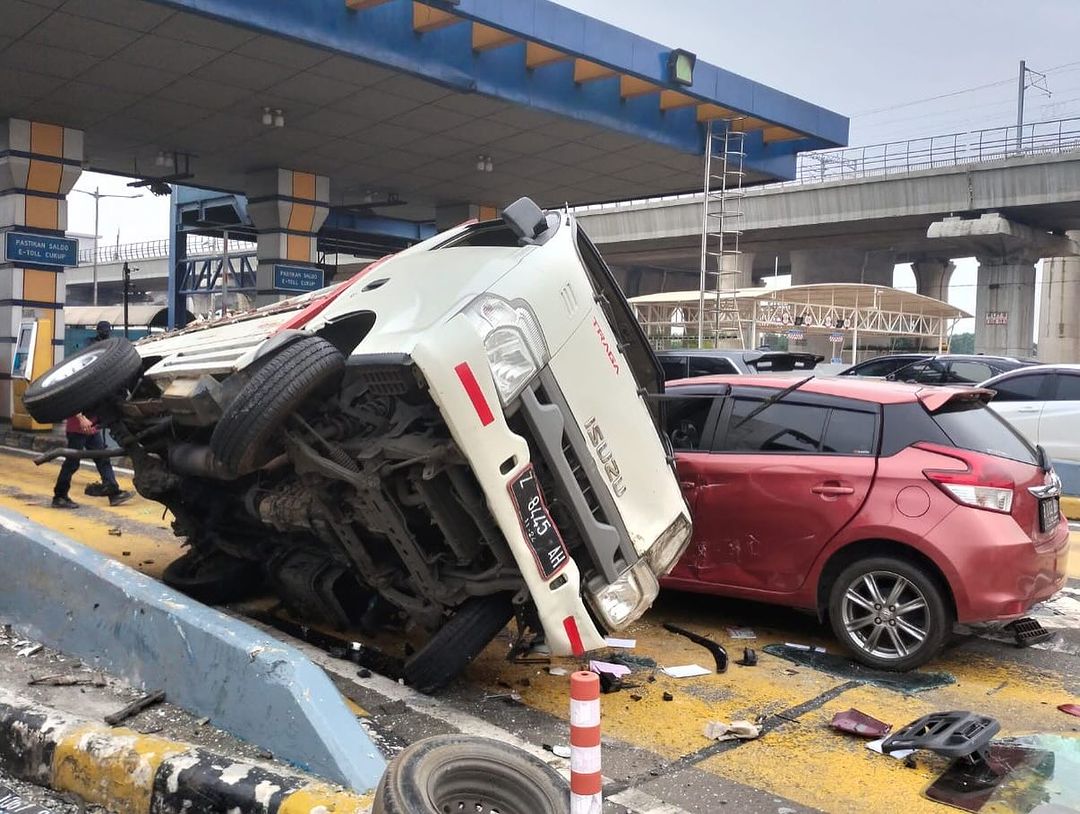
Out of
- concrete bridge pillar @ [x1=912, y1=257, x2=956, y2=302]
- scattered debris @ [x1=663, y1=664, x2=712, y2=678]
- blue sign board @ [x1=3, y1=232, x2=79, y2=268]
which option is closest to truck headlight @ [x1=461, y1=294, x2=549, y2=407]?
scattered debris @ [x1=663, y1=664, x2=712, y2=678]

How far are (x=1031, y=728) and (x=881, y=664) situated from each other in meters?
0.88

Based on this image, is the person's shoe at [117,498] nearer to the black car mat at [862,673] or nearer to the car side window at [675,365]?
the car side window at [675,365]

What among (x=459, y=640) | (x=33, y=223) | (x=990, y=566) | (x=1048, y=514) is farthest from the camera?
(x=33, y=223)

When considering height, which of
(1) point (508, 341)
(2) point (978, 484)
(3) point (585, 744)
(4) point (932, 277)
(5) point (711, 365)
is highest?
(4) point (932, 277)

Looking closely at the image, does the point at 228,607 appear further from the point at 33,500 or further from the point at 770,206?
the point at 770,206

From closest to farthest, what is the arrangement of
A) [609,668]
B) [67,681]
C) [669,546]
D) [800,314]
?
[67,681] → [669,546] → [609,668] → [800,314]

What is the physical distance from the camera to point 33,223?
1609cm

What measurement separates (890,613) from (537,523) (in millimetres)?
2359

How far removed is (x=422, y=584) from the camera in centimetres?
451

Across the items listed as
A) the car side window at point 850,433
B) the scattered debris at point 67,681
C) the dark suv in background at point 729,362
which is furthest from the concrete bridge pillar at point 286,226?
the scattered debris at point 67,681

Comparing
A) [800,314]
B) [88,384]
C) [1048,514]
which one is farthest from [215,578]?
[800,314]

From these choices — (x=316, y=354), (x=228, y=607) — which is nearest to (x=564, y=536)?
(x=316, y=354)

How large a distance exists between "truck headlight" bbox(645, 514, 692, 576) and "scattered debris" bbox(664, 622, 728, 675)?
0.78 metres

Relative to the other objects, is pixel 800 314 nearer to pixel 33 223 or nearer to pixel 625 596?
pixel 33 223
